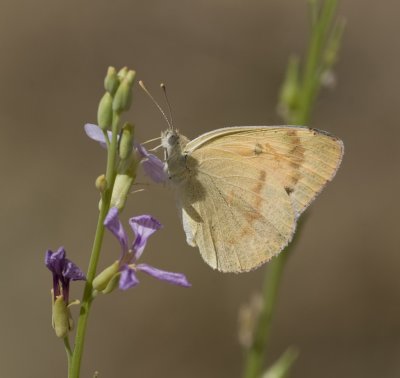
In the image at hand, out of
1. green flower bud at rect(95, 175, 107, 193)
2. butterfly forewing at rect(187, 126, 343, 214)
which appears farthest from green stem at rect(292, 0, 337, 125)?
green flower bud at rect(95, 175, 107, 193)

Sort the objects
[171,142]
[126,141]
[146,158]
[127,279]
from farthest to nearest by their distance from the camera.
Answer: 1. [171,142]
2. [146,158]
3. [126,141]
4. [127,279]

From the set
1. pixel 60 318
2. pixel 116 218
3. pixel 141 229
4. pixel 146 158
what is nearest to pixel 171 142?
pixel 146 158

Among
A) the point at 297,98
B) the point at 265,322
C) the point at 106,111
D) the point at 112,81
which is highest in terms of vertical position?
the point at 112,81

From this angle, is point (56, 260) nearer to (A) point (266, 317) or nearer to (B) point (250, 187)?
(B) point (250, 187)

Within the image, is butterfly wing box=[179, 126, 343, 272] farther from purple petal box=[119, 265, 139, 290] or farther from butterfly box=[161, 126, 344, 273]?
purple petal box=[119, 265, 139, 290]

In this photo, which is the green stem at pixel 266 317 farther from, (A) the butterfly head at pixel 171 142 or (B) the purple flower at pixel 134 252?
(B) the purple flower at pixel 134 252

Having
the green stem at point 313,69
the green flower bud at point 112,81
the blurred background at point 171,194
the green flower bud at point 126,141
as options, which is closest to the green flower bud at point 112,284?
the green flower bud at point 126,141
